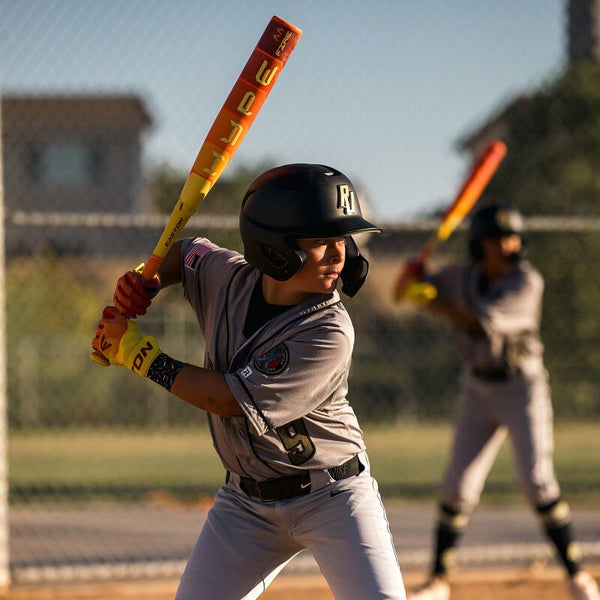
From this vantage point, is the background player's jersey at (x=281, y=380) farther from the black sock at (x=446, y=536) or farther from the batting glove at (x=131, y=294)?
the black sock at (x=446, y=536)

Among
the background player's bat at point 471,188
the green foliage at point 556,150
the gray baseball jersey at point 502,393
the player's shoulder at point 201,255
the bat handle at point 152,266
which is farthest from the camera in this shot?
the green foliage at point 556,150

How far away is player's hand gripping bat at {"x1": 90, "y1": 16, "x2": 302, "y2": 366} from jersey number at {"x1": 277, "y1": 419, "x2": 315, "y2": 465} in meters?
0.52

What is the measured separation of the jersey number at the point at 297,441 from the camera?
291 centimetres

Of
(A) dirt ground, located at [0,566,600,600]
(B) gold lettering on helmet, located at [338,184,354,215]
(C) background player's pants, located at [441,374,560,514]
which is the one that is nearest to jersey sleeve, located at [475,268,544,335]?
(C) background player's pants, located at [441,374,560,514]

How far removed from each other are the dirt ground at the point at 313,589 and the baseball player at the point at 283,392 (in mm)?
2255

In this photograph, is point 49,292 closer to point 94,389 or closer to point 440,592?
point 94,389

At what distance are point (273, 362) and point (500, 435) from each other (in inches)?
103

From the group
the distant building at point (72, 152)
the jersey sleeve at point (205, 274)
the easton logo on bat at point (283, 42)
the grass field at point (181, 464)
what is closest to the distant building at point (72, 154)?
the distant building at point (72, 152)

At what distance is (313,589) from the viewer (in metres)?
5.32

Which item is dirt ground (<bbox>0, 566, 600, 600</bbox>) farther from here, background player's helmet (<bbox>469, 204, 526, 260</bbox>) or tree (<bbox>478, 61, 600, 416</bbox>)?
tree (<bbox>478, 61, 600, 416</bbox>)

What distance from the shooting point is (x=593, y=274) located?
28.5ft

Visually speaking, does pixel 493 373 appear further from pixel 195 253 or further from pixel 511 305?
pixel 195 253

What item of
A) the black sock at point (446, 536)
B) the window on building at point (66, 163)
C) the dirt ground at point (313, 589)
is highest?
the window on building at point (66, 163)

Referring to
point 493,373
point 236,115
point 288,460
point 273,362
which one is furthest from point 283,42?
point 493,373
